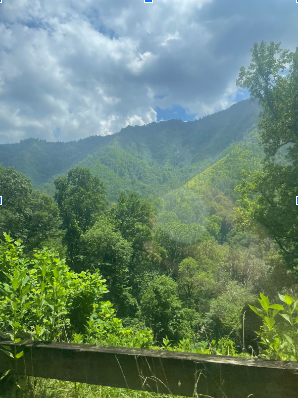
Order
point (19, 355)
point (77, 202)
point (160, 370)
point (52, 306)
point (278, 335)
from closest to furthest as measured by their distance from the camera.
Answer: point (160, 370) < point (278, 335) < point (19, 355) < point (52, 306) < point (77, 202)

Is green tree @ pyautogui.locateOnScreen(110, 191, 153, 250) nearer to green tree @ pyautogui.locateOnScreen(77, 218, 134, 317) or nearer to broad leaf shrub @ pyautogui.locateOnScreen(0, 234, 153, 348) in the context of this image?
green tree @ pyautogui.locateOnScreen(77, 218, 134, 317)

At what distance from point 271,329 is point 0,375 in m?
1.74

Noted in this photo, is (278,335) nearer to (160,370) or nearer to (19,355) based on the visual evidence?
(160,370)

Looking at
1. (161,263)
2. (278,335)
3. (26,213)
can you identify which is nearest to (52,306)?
(278,335)

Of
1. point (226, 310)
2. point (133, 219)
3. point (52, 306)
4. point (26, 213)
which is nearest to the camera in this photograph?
point (52, 306)

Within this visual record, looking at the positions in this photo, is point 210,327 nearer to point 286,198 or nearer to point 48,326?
point 286,198

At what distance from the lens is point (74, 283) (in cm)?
310

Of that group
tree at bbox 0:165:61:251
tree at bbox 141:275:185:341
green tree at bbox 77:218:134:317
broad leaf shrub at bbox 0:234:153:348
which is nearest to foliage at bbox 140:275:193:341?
tree at bbox 141:275:185:341

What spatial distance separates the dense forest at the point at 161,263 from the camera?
2311 mm

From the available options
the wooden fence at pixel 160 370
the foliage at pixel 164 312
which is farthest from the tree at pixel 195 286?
the wooden fence at pixel 160 370

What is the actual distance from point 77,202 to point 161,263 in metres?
12.6

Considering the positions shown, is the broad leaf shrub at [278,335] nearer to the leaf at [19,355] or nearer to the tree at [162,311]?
the leaf at [19,355]

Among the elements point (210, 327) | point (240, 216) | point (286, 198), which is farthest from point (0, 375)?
point (210, 327)

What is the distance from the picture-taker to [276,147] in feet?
45.9
